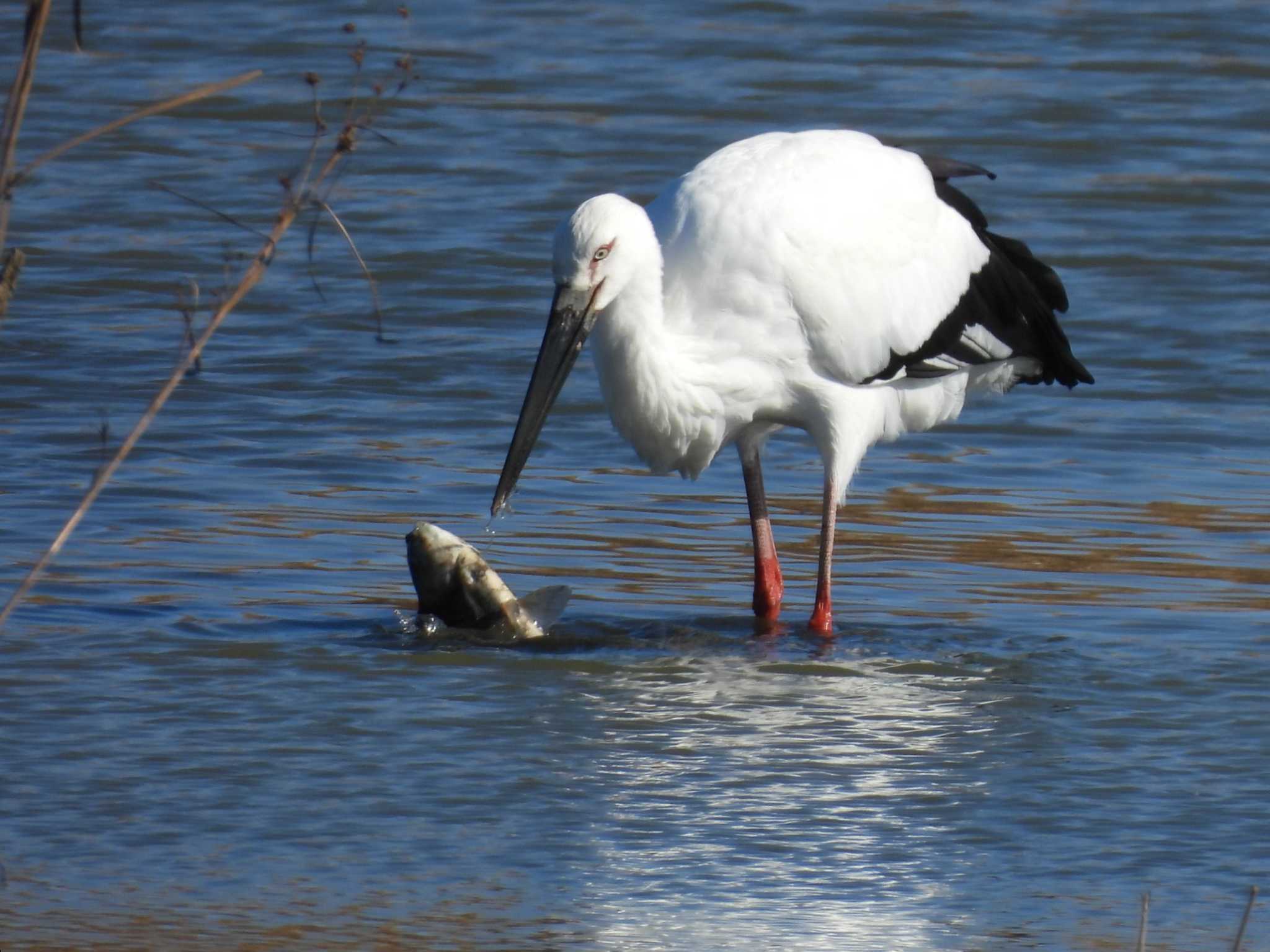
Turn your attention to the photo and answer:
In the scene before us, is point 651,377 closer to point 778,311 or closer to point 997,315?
point 778,311

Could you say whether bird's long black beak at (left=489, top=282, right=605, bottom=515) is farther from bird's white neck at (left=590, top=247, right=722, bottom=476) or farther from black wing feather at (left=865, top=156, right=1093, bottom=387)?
black wing feather at (left=865, top=156, right=1093, bottom=387)

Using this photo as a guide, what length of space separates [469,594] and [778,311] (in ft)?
3.95

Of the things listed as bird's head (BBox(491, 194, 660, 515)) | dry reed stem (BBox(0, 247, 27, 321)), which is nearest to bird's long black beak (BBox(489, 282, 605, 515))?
bird's head (BBox(491, 194, 660, 515))

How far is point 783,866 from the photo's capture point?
5.07 metres

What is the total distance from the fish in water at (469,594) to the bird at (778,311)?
16cm

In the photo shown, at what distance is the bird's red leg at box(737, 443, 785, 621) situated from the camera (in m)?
7.39

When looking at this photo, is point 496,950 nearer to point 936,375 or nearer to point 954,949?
point 954,949

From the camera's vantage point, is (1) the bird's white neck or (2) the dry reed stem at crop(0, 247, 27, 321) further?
(1) the bird's white neck

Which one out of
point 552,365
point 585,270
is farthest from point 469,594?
point 585,270

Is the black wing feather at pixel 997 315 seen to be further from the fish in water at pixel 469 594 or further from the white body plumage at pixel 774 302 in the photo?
the fish in water at pixel 469 594

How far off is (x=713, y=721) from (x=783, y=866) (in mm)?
1082

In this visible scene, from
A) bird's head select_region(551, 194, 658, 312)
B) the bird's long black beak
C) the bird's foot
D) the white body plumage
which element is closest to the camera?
bird's head select_region(551, 194, 658, 312)

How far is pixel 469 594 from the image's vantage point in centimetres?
684

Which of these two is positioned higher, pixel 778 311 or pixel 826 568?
pixel 778 311
